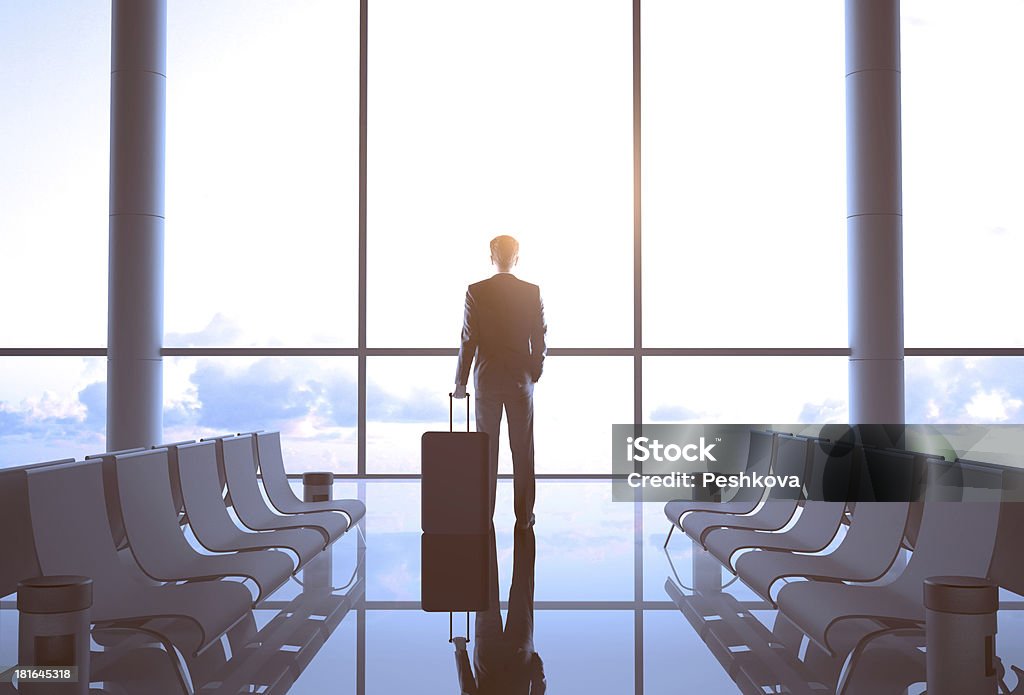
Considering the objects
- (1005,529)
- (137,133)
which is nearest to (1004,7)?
(1005,529)

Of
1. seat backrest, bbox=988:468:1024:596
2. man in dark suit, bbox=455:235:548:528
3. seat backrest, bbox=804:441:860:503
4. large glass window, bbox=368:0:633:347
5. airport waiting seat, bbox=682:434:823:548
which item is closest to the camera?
seat backrest, bbox=988:468:1024:596

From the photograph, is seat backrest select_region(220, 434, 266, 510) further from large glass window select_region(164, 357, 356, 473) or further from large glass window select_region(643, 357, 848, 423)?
large glass window select_region(643, 357, 848, 423)

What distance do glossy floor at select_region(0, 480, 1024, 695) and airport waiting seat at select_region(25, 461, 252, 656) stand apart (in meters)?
0.22

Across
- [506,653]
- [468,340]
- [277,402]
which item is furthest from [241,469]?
[277,402]

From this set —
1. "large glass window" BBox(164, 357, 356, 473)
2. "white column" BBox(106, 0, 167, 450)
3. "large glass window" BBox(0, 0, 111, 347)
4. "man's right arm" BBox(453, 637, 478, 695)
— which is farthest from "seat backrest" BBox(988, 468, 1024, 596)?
"large glass window" BBox(0, 0, 111, 347)

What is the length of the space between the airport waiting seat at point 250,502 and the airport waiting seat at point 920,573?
2.18 metres

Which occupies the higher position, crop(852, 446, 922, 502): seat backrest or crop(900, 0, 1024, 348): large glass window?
crop(900, 0, 1024, 348): large glass window

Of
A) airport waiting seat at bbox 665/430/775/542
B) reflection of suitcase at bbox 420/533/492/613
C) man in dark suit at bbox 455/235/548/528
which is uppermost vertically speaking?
man in dark suit at bbox 455/235/548/528

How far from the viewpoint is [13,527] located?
2752mm

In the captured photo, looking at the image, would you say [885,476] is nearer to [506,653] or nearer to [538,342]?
[506,653]

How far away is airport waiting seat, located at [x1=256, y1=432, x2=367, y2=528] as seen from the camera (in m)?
4.80

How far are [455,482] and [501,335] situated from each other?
3.12ft

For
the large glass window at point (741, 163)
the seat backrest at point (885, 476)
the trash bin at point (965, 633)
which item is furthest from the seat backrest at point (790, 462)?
the large glass window at point (741, 163)

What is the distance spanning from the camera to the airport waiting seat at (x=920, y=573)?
2.51m
